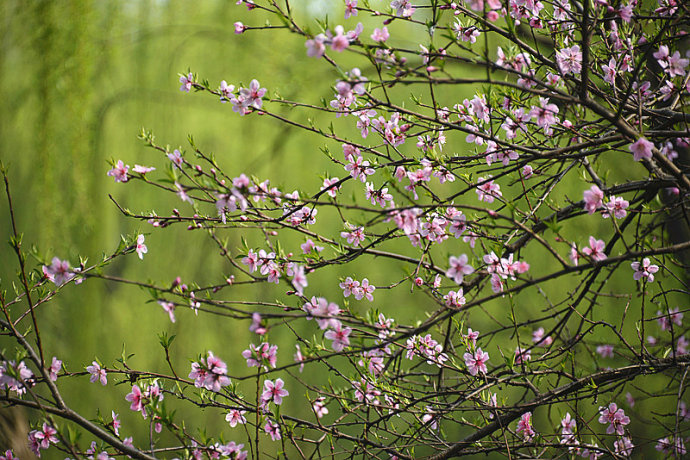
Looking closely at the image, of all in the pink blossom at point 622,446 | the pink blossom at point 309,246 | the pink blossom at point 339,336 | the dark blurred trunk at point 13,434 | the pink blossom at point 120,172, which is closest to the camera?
the pink blossom at point 339,336

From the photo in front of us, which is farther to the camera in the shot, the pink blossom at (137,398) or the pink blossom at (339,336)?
A: the pink blossom at (137,398)

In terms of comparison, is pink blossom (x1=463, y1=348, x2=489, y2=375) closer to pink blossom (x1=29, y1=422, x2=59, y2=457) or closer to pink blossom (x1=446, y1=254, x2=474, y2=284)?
pink blossom (x1=446, y1=254, x2=474, y2=284)

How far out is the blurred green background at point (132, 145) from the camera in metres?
2.35

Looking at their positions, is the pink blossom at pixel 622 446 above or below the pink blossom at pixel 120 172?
below

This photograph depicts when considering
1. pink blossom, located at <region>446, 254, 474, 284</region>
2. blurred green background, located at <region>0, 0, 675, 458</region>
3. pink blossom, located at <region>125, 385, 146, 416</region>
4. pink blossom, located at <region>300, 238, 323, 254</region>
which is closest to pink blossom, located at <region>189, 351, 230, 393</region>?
pink blossom, located at <region>125, 385, 146, 416</region>

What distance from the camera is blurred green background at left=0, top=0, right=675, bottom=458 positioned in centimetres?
235

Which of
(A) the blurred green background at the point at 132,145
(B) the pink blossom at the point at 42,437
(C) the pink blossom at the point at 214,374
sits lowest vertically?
(B) the pink blossom at the point at 42,437

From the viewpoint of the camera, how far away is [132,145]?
110 inches

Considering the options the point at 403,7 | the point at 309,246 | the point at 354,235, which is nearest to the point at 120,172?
the point at 309,246

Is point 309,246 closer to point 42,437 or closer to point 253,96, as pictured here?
point 253,96

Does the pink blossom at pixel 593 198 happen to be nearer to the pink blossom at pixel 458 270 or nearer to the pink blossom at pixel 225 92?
the pink blossom at pixel 458 270

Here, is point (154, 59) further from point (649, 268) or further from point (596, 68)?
point (649, 268)

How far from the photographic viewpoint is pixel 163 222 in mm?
1020

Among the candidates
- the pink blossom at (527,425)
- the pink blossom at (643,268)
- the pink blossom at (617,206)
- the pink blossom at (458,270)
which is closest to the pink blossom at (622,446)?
the pink blossom at (527,425)
